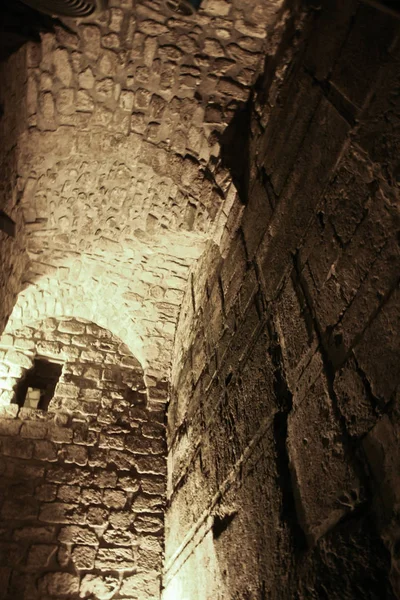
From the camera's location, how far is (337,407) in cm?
141

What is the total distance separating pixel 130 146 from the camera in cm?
323

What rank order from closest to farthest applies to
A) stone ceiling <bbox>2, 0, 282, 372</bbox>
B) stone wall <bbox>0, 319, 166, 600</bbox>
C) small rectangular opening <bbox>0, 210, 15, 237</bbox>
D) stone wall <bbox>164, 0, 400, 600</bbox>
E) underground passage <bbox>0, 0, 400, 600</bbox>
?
1. stone wall <bbox>164, 0, 400, 600</bbox>
2. underground passage <bbox>0, 0, 400, 600</bbox>
3. stone ceiling <bbox>2, 0, 282, 372</bbox>
4. small rectangular opening <bbox>0, 210, 15, 237</bbox>
5. stone wall <bbox>0, 319, 166, 600</bbox>

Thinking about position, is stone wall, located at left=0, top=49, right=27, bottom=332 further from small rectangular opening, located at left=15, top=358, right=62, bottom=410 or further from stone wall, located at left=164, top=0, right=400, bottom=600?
stone wall, located at left=164, top=0, right=400, bottom=600

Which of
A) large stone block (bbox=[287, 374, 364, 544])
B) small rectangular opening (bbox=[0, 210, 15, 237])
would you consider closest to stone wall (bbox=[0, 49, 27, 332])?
small rectangular opening (bbox=[0, 210, 15, 237])

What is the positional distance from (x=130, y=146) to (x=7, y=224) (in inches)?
43.5

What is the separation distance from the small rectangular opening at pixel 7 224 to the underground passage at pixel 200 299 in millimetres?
20

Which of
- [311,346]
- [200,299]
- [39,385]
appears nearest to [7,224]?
[200,299]

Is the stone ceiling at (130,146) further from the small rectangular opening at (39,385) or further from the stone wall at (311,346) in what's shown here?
the small rectangular opening at (39,385)

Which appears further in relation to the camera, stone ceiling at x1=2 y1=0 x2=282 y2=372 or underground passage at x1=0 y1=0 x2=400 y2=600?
stone ceiling at x1=2 y1=0 x2=282 y2=372

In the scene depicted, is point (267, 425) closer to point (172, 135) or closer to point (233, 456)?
point (233, 456)

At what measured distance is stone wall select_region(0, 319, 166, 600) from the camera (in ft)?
10.8

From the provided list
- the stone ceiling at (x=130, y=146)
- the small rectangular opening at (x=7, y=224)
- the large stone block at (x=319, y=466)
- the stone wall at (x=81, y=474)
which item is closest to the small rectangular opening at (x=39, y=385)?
the stone wall at (x=81, y=474)

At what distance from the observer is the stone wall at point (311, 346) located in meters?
1.24

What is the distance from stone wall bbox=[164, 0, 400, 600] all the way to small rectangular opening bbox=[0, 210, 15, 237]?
1714mm
